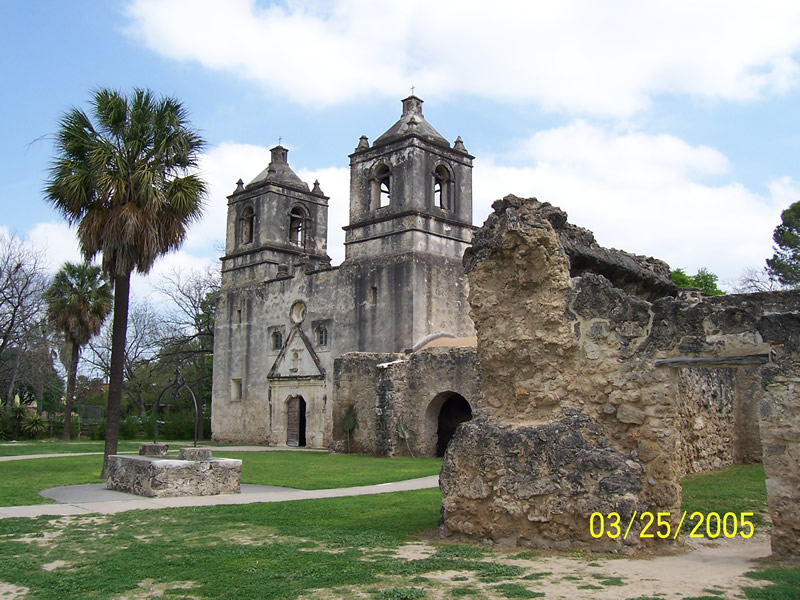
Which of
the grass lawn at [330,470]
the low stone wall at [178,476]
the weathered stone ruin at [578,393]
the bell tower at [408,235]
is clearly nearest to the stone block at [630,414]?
the weathered stone ruin at [578,393]

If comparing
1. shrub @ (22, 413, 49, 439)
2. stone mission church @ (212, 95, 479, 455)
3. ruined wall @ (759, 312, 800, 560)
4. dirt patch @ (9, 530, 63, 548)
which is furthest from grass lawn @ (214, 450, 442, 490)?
shrub @ (22, 413, 49, 439)

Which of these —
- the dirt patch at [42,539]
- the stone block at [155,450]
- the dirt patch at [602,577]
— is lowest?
the dirt patch at [42,539]

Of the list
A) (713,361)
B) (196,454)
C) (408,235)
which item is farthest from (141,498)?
(408,235)

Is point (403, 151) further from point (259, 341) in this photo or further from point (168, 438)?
point (168, 438)

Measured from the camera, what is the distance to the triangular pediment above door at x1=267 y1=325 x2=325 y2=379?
30172 millimetres

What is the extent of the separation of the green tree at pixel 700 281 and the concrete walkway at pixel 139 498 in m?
23.5

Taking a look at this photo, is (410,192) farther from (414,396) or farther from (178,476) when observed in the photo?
(178,476)

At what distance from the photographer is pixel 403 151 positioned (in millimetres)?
28891

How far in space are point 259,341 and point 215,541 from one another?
85.3 ft

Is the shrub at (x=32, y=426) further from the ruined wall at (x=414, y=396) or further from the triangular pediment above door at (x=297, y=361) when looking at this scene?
the ruined wall at (x=414, y=396)

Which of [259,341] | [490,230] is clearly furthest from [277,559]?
[259,341]

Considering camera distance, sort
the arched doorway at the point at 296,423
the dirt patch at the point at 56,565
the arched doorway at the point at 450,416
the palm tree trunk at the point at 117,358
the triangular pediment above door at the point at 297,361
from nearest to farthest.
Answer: the dirt patch at the point at 56,565, the palm tree trunk at the point at 117,358, the arched doorway at the point at 450,416, the triangular pediment above door at the point at 297,361, the arched doorway at the point at 296,423

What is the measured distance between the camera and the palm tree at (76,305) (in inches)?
1293

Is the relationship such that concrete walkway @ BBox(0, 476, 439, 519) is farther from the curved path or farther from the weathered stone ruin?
the weathered stone ruin
